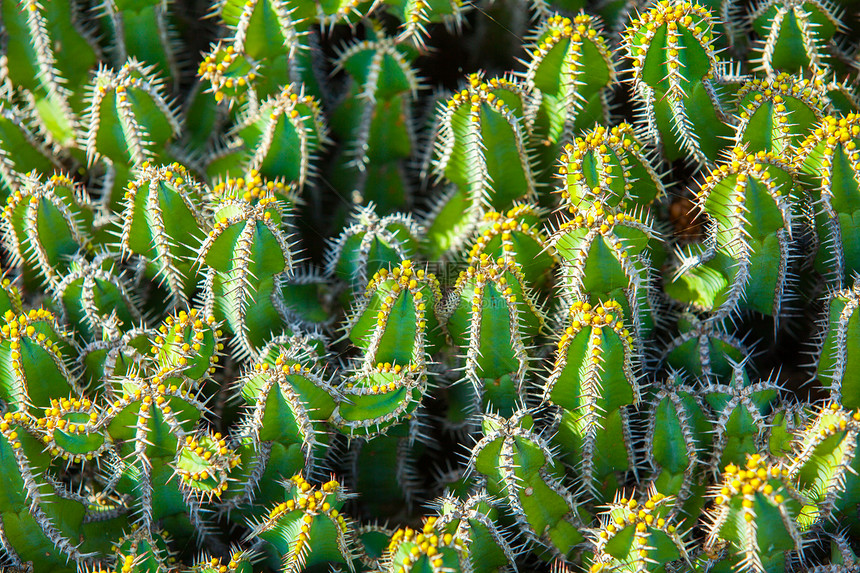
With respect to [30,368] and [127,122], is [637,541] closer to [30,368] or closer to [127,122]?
[30,368]

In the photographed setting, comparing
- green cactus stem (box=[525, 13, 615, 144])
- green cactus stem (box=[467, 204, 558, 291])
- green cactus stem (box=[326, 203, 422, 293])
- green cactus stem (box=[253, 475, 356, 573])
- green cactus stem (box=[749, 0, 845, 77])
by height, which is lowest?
green cactus stem (box=[253, 475, 356, 573])

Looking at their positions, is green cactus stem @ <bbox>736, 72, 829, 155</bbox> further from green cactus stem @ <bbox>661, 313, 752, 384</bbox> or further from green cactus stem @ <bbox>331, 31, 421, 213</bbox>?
green cactus stem @ <bbox>331, 31, 421, 213</bbox>

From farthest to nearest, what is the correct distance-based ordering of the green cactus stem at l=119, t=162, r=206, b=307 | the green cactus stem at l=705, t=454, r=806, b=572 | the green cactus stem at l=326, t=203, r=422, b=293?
the green cactus stem at l=326, t=203, r=422, b=293 < the green cactus stem at l=119, t=162, r=206, b=307 < the green cactus stem at l=705, t=454, r=806, b=572

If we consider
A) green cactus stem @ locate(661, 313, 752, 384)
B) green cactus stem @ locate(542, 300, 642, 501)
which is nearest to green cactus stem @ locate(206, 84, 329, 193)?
green cactus stem @ locate(542, 300, 642, 501)

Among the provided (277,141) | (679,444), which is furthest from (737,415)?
(277,141)

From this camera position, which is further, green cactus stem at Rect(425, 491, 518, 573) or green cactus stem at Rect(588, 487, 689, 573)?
green cactus stem at Rect(425, 491, 518, 573)

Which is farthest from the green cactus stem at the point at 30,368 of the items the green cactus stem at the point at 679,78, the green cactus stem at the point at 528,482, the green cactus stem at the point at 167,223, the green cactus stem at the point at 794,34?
the green cactus stem at the point at 794,34

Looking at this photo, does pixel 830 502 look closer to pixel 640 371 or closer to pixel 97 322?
pixel 640 371

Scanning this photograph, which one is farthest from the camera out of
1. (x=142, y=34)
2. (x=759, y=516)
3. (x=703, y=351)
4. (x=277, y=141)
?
(x=142, y=34)
